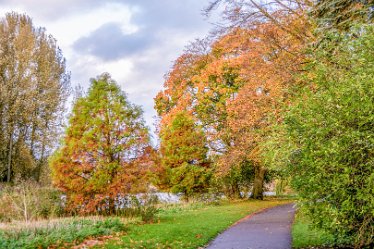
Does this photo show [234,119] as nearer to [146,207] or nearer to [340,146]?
[146,207]

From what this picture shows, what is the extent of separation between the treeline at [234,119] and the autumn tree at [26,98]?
90 mm

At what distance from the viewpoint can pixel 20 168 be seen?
31891mm

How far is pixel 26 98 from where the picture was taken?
3166 cm

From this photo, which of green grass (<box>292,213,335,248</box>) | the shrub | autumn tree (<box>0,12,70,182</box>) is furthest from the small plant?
autumn tree (<box>0,12,70,182</box>)

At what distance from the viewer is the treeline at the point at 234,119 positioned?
7.83 meters

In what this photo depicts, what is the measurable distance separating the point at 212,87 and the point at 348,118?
19.5 metres

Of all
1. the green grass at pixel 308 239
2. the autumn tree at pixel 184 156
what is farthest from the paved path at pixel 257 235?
the autumn tree at pixel 184 156

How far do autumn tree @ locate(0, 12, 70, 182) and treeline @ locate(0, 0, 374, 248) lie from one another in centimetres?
9

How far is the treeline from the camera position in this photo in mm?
7832

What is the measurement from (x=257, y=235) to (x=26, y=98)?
2529 centimetres

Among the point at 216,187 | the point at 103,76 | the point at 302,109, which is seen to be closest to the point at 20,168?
the point at 216,187

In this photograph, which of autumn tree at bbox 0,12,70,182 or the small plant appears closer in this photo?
the small plant

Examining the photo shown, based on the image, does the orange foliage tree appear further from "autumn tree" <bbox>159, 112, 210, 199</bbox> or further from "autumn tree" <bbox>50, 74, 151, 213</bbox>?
"autumn tree" <bbox>50, 74, 151, 213</bbox>

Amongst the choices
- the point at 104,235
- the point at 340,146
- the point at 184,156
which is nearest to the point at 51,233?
the point at 104,235
